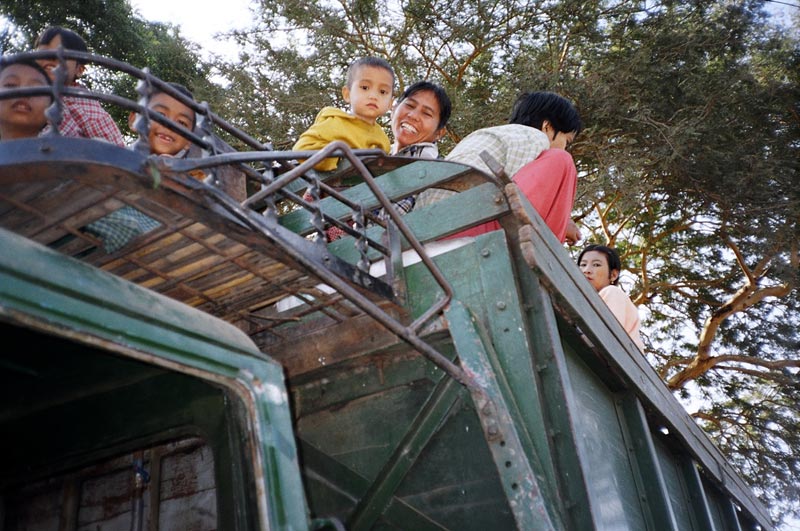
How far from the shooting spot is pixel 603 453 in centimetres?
263

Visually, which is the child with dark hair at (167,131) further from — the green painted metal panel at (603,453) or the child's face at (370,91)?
the green painted metal panel at (603,453)

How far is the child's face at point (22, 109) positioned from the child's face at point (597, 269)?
3697mm

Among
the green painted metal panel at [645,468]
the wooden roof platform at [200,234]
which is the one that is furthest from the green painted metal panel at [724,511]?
→ the wooden roof platform at [200,234]

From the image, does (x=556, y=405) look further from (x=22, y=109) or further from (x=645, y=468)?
(x=22, y=109)

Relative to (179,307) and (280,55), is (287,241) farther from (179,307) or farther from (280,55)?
(280,55)

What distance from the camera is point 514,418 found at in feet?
7.07

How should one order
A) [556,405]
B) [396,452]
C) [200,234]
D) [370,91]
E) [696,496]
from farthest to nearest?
[696,496], [370,91], [396,452], [556,405], [200,234]

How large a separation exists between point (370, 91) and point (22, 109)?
1752mm

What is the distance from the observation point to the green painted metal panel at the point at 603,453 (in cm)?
221

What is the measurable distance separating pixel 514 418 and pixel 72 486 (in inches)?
63.2

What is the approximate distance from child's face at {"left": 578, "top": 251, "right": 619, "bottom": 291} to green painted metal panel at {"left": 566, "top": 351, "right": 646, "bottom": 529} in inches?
72.8

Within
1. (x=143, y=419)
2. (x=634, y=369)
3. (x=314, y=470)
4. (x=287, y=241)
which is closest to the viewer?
(x=287, y=241)

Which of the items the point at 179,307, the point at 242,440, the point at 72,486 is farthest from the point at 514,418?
the point at 72,486

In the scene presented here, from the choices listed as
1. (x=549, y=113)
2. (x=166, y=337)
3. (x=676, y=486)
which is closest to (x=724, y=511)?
(x=676, y=486)
